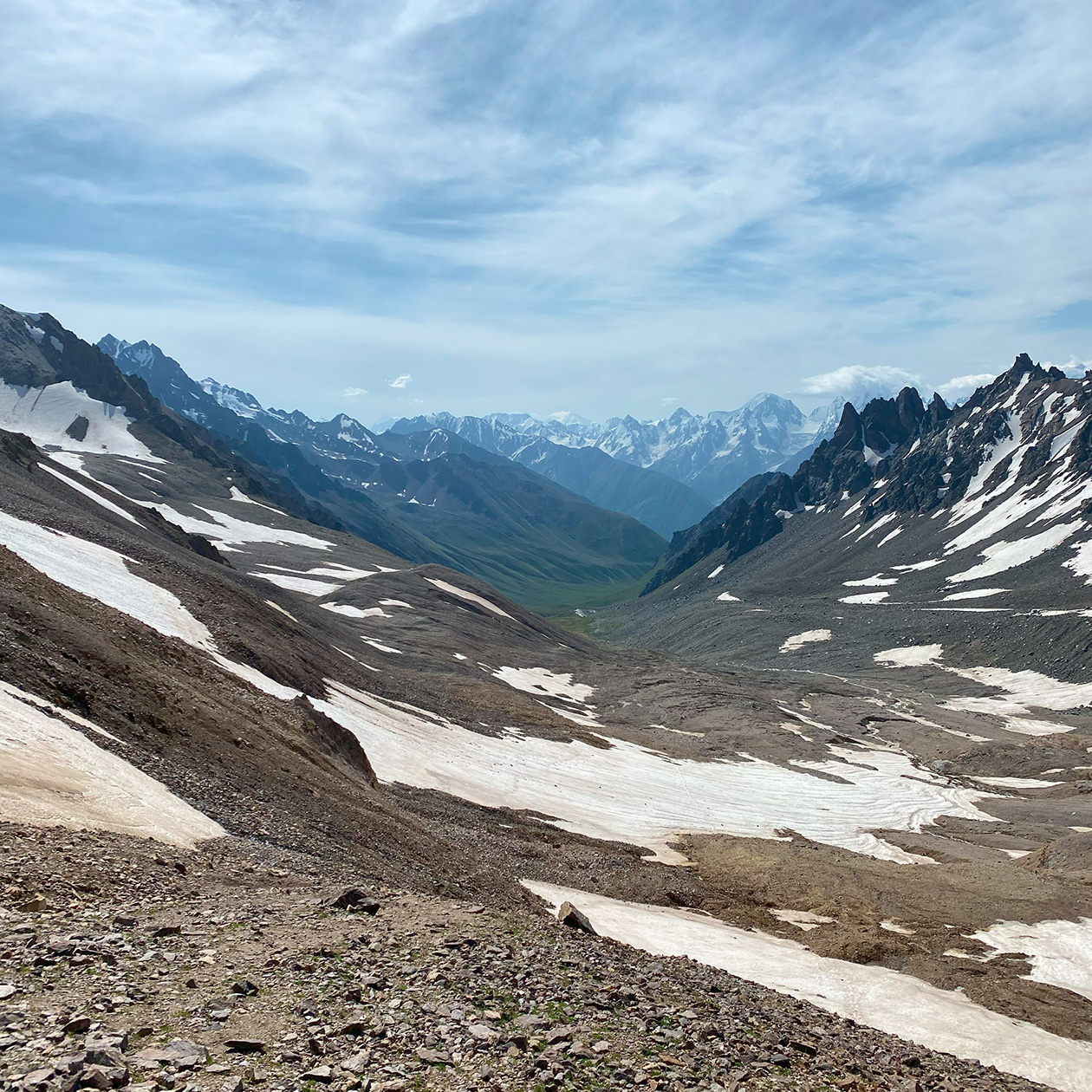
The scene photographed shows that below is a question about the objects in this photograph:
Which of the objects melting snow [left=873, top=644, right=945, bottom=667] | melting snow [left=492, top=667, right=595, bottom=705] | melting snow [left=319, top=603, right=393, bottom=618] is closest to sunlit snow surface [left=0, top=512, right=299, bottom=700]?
Result: melting snow [left=492, top=667, right=595, bottom=705]

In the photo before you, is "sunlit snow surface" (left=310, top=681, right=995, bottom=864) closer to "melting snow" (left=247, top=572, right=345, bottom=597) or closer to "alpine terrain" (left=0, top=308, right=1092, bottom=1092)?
"alpine terrain" (left=0, top=308, right=1092, bottom=1092)

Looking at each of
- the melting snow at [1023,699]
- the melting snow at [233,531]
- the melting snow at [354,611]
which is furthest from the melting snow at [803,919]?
the melting snow at [233,531]

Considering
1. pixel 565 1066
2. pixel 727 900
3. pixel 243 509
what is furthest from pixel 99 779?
pixel 243 509

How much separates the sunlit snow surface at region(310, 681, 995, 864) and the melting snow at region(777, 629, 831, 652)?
312 ft

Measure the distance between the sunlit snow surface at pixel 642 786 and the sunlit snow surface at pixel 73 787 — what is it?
84.4 feet

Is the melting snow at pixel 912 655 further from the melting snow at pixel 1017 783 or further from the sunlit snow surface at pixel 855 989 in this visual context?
the sunlit snow surface at pixel 855 989

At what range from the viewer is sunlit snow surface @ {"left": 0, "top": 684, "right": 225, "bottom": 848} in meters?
18.6

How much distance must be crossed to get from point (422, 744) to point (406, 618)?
6802 centimetres

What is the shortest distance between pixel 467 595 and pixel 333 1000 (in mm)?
144392

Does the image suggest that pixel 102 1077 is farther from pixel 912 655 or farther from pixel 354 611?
pixel 912 655

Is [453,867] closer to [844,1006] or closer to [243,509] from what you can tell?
[844,1006]

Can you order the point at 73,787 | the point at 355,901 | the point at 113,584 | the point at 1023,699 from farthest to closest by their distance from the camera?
the point at 1023,699
the point at 113,584
the point at 73,787
the point at 355,901

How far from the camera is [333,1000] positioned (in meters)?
12.6

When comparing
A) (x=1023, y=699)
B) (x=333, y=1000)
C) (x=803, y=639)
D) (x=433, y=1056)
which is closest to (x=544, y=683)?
(x=1023, y=699)
